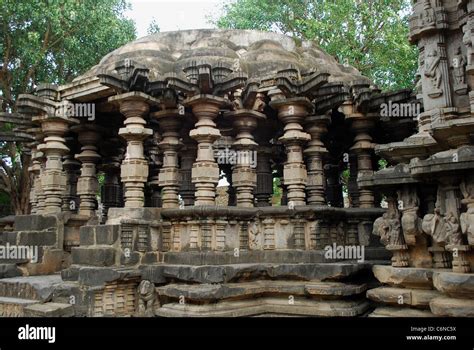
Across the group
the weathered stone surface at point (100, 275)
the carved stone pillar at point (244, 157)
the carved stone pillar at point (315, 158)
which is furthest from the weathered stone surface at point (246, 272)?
the carved stone pillar at point (315, 158)

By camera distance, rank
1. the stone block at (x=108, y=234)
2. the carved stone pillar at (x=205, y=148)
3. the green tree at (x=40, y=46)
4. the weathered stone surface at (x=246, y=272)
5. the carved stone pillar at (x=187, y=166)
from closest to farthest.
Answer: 1. the weathered stone surface at (x=246, y=272)
2. the stone block at (x=108, y=234)
3. the carved stone pillar at (x=205, y=148)
4. the carved stone pillar at (x=187, y=166)
5. the green tree at (x=40, y=46)

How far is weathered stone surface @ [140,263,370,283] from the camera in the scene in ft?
23.2

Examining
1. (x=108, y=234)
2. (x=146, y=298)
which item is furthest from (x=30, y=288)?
(x=146, y=298)

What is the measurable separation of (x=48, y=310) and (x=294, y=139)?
4683 mm

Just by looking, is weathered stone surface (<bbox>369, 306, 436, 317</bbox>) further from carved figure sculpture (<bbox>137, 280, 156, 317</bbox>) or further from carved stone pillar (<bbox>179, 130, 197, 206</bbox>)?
carved stone pillar (<bbox>179, 130, 197, 206</bbox>)

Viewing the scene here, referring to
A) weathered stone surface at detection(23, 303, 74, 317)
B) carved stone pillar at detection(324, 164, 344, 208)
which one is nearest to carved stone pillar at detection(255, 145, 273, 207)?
carved stone pillar at detection(324, 164, 344, 208)

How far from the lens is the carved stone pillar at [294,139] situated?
8336 millimetres

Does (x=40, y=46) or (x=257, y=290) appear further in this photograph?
(x=40, y=46)

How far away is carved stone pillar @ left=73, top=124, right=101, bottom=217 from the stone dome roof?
1.26m

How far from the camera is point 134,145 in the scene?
26.5 ft

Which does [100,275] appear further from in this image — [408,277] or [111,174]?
[111,174]

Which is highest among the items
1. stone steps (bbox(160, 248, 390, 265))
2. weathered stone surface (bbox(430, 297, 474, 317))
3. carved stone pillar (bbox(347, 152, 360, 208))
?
carved stone pillar (bbox(347, 152, 360, 208))

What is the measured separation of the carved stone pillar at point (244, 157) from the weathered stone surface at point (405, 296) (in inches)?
121

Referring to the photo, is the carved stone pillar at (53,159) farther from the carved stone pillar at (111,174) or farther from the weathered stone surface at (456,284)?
the weathered stone surface at (456,284)
